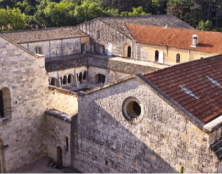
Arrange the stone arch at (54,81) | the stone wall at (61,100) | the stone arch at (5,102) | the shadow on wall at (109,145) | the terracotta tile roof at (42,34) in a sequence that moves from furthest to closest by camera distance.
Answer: the terracotta tile roof at (42,34) → the stone arch at (54,81) → the stone wall at (61,100) → the stone arch at (5,102) → the shadow on wall at (109,145)

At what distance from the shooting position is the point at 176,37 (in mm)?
39188

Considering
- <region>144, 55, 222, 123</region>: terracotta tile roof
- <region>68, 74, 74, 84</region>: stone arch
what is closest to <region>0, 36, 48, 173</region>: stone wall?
<region>144, 55, 222, 123</region>: terracotta tile roof

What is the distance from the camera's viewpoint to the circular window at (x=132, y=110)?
52.7 feet

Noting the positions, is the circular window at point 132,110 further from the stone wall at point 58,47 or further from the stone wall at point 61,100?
the stone wall at point 58,47

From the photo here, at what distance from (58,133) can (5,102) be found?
3.99m

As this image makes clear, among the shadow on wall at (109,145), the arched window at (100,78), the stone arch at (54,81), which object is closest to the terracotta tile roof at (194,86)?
the shadow on wall at (109,145)

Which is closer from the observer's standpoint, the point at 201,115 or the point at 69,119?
the point at 201,115

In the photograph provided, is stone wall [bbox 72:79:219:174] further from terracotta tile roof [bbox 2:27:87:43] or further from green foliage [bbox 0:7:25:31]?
green foliage [bbox 0:7:25:31]

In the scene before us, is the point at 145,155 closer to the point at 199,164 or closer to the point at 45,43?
the point at 199,164

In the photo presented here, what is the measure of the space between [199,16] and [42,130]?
6249 centimetres

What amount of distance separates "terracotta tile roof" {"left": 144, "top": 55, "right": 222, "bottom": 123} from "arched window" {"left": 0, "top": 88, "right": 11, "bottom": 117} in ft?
31.7

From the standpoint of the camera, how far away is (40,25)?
222 ft

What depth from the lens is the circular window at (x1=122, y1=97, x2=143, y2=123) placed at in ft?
52.7

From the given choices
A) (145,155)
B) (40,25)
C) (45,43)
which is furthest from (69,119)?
(40,25)
